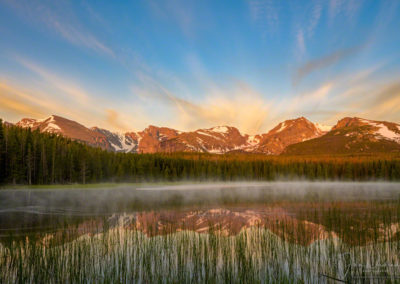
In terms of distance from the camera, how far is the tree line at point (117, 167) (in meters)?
73.9

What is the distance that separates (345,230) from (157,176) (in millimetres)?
110551

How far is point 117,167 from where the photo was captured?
111 meters

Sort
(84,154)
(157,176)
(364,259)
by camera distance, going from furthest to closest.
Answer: (157,176), (84,154), (364,259)

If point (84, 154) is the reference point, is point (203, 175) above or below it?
below

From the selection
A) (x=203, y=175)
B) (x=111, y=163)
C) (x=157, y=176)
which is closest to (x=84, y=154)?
(x=111, y=163)

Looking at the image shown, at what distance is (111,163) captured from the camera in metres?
111

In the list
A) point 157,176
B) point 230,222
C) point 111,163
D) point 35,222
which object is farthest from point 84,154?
point 230,222

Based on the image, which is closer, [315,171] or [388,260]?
[388,260]

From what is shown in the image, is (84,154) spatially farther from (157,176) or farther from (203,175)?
(203,175)

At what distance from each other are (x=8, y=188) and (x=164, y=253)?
70648mm

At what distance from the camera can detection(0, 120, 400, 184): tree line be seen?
73938mm

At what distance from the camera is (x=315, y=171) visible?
15212 centimetres

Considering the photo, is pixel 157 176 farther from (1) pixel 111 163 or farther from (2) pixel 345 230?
(2) pixel 345 230

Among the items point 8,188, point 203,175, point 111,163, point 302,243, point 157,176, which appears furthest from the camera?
point 203,175
